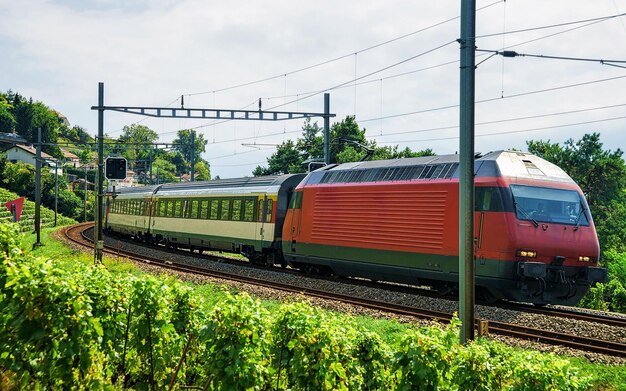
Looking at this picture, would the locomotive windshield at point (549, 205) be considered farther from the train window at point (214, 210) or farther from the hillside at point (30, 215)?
the hillside at point (30, 215)

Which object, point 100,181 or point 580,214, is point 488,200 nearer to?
point 580,214

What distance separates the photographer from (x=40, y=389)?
6.70 meters

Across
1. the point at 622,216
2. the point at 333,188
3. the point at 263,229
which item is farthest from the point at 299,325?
the point at 622,216

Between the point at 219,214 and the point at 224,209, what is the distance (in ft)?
1.80

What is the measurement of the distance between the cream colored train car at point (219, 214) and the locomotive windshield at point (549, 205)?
11695 millimetres

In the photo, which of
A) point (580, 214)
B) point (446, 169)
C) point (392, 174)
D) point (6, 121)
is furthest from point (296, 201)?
point (6, 121)

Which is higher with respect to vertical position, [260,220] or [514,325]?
[260,220]

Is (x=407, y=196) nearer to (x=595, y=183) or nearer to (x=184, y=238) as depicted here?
(x=184, y=238)

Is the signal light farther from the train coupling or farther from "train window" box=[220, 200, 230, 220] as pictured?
the train coupling

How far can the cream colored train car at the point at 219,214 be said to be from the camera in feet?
85.5

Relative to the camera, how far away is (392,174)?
19.0 m

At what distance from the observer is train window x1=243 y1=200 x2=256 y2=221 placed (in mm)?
27328

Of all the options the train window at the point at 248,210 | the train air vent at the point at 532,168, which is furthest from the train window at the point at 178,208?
the train air vent at the point at 532,168

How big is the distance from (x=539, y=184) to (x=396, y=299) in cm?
500
